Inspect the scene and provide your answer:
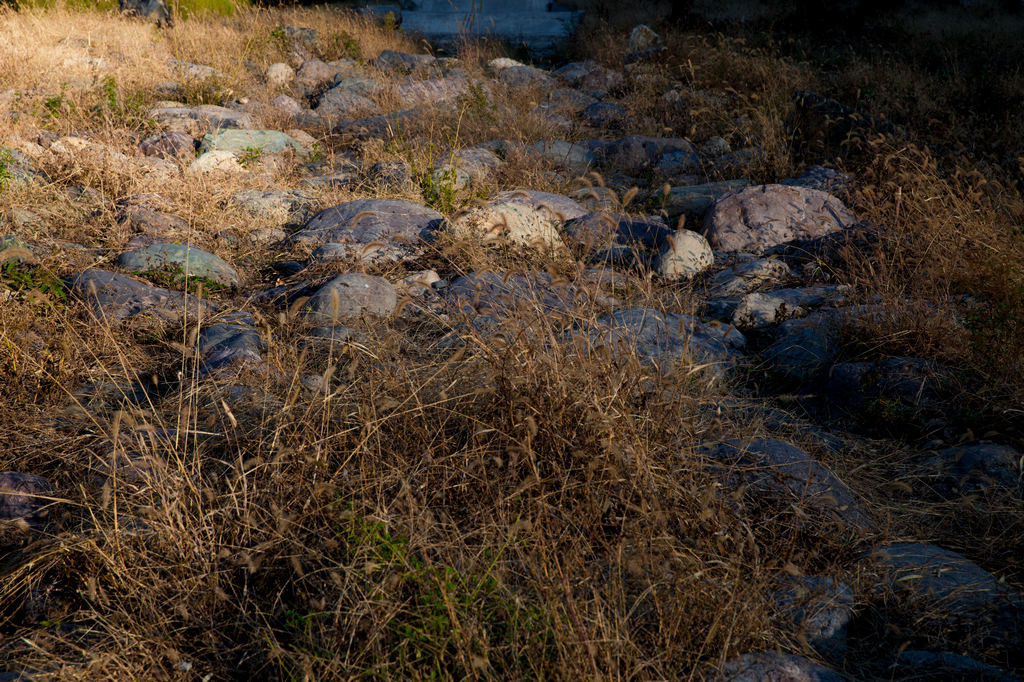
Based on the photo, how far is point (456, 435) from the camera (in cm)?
228

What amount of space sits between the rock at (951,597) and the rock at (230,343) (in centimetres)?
238

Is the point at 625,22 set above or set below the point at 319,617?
above

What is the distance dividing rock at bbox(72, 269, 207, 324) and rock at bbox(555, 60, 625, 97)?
23.0ft

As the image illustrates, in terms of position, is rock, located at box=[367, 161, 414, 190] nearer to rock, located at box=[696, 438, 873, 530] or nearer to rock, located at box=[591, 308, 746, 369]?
rock, located at box=[591, 308, 746, 369]

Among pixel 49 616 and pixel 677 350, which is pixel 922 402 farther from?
pixel 49 616

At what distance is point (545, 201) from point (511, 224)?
2.18 ft

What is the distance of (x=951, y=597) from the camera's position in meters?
1.97

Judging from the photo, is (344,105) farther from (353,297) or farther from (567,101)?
(353,297)

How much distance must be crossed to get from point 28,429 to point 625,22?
43.3 ft

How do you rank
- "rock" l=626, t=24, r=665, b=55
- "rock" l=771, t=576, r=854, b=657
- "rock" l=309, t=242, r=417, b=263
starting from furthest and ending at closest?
"rock" l=626, t=24, r=665, b=55
"rock" l=309, t=242, r=417, b=263
"rock" l=771, t=576, r=854, b=657

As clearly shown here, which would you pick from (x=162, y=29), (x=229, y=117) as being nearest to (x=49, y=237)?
(x=229, y=117)

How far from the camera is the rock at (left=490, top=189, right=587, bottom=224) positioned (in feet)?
15.6

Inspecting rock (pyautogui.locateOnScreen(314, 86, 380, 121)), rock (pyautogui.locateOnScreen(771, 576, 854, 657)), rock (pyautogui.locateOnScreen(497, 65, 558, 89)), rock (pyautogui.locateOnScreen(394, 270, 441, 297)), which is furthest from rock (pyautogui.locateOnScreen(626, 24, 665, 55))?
rock (pyautogui.locateOnScreen(771, 576, 854, 657))

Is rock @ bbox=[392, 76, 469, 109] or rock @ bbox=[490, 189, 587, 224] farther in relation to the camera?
rock @ bbox=[392, 76, 469, 109]
